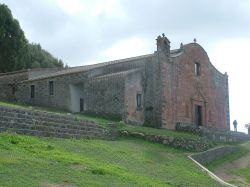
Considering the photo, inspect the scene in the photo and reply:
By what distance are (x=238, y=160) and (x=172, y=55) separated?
1017 centimetres

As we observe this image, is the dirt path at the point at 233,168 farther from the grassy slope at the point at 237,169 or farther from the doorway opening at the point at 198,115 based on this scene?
the doorway opening at the point at 198,115

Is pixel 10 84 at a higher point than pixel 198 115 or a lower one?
higher

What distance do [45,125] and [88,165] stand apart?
19.2 ft

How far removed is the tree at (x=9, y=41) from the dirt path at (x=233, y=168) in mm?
28323

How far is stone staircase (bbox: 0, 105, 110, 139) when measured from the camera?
63.0ft

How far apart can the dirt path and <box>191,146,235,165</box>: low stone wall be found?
2.62 ft

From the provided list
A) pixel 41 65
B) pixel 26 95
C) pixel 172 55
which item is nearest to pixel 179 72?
pixel 172 55

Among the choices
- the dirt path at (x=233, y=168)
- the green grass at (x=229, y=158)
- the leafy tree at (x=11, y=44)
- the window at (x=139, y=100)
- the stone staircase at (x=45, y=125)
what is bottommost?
the dirt path at (x=233, y=168)

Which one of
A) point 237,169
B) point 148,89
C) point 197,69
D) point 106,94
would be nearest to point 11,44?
point 106,94

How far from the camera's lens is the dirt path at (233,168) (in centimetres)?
2387

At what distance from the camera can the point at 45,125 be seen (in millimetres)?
20844

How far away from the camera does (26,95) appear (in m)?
41.6

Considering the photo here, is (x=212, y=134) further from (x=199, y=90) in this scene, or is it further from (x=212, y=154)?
(x=199, y=90)

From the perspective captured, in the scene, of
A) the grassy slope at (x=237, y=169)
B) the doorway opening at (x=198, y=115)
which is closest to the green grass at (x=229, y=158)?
the grassy slope at (x=237, y=169)
